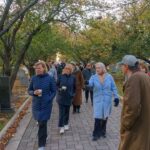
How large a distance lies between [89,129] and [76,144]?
1.88 m

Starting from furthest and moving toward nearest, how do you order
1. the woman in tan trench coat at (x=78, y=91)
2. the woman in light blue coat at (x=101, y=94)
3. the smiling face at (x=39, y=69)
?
the woman in tan trench coat at (x=78, y=91) → the woman in light blue coat at (x=101, y=94) → the smiling face at (x=39, y=69)

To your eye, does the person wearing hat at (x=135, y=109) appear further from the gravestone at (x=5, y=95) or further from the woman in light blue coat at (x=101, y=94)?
the gravestone at (x=5, y=95)

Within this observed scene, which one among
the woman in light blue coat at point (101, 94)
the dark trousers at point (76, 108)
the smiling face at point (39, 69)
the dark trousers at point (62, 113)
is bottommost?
the dark trousers at point (76, 108)

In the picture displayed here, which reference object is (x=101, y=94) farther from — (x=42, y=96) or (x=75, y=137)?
(x=42, y=96)

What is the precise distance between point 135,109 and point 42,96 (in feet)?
11.2

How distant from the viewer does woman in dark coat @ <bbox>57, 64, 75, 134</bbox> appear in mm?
9867

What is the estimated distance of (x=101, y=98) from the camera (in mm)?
8797

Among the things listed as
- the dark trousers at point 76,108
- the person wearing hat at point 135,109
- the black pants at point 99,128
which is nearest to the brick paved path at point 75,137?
the black pants at point 99,128

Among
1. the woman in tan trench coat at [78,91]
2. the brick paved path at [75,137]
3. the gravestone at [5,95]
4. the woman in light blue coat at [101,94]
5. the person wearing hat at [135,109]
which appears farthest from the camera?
the gravestone at [5,95]

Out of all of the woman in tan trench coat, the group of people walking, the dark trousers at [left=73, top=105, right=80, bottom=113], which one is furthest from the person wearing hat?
the dark trousers at [left=73, top=105, right=80, bottom=113]

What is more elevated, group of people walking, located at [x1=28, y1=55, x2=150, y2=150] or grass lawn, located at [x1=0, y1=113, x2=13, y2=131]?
group of people walking, located at [x1=28, y1=55, x2=150, y2=150]

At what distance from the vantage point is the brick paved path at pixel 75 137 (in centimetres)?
831

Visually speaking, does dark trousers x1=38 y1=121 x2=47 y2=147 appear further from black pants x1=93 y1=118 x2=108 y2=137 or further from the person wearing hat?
the person wearing hat

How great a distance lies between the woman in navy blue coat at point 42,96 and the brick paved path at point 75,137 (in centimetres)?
60
